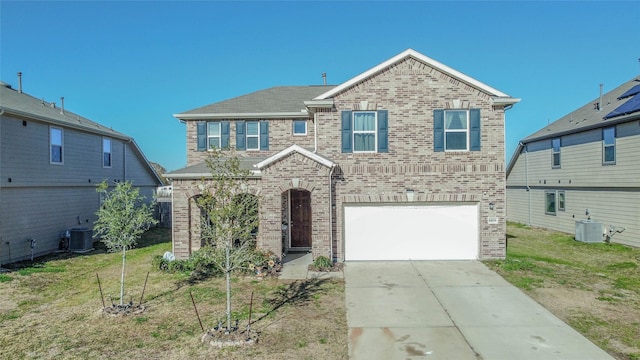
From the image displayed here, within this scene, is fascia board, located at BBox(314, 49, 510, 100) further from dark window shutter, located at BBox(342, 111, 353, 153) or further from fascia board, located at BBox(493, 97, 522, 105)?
dark window shutter, located at BBox(342, 111, 353, 153)

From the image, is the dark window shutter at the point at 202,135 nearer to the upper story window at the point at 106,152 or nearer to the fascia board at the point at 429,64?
the upper story window at the point at 106,152

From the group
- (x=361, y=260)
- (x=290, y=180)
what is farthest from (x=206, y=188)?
(x=361, y=260)

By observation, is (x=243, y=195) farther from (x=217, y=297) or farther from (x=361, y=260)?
(x=361, y=260)

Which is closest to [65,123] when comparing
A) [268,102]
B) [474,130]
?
[268,102]

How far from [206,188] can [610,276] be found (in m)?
12.1

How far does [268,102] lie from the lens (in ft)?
57.8

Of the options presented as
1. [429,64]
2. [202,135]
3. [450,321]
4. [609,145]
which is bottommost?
[450,321]

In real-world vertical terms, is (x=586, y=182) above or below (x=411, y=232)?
above

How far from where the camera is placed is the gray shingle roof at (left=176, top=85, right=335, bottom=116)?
1672cm

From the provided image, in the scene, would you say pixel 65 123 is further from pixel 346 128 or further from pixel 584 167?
pixel 584 167

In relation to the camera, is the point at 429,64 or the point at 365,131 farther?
the point at 365,131

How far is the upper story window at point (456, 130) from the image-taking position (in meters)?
13.1

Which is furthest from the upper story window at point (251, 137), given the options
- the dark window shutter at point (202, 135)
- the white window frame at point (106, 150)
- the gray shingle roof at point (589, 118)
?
the gray shingle roof at point (589, 118)

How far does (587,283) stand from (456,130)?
610 cm
